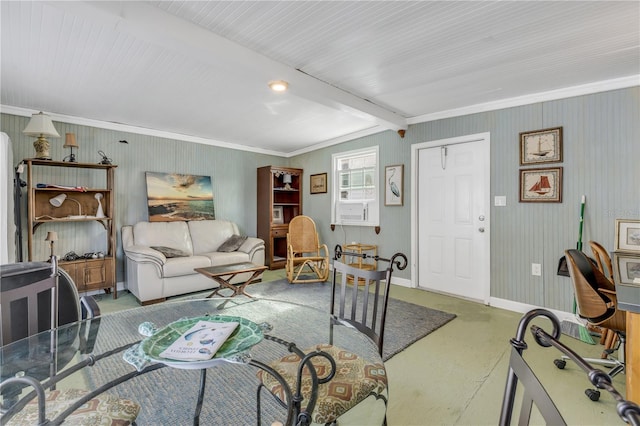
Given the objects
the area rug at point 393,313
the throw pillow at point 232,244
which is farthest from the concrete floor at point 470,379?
the throw pillow at point 232,244

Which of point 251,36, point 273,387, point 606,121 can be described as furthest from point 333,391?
point 606,121

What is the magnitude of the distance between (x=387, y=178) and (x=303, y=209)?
2.02 meters

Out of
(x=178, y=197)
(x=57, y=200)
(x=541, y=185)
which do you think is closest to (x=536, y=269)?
(x=541, y=185)

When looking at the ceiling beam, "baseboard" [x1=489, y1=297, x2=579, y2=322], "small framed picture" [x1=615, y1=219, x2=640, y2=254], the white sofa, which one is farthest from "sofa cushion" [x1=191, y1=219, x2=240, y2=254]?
"small framed picture" [x1=615, y1=219, x2=640, y2=254]

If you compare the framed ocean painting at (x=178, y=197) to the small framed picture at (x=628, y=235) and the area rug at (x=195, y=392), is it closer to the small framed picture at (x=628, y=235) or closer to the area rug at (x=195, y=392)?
the area rug at (x=195, y=392)

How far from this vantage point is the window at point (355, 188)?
4.68m

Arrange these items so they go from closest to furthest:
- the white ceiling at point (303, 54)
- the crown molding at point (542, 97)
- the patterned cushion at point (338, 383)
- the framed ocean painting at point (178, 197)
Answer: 1. the patterned cushion at point (338, 383)
2. the white ceiling at point (303, 54)
3. the crown molding at point (542, 97)
4. the framed ocean painting at point (178, 197)

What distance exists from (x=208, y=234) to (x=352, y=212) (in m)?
2.36

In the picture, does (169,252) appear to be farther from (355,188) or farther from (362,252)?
(355,188)

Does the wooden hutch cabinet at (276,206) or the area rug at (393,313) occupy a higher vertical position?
the wooden hutch cabinet at (276,206)

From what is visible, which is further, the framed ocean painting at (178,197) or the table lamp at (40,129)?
the framed ocean painting at (178,197)

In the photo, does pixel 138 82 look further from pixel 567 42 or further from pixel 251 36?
pixel 567 42

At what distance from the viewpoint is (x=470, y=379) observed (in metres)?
1.98

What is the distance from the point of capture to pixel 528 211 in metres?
3.21
